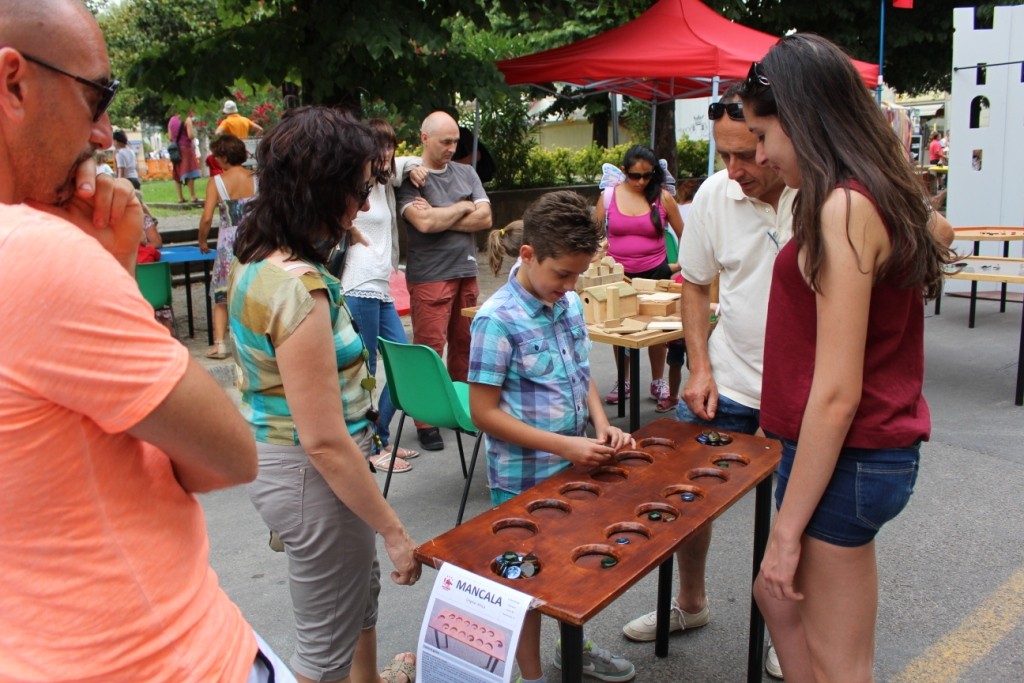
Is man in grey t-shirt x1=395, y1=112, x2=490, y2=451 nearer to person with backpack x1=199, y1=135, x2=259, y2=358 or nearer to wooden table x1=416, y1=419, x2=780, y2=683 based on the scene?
person with backpack x1=199, y1=135, x2=259, y2=358

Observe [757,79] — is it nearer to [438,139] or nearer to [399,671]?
[399,671]

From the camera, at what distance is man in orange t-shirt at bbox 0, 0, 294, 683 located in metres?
0.92

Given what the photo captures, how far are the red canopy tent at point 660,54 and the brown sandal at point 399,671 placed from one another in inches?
248

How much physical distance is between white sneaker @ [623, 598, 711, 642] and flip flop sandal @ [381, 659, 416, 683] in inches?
31.2

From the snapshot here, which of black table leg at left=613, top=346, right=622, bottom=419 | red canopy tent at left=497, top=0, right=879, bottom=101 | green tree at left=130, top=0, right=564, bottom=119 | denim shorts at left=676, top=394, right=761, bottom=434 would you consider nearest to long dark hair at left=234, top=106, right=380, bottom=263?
denim shorts at left=676, top=394, right=761, bottom=434

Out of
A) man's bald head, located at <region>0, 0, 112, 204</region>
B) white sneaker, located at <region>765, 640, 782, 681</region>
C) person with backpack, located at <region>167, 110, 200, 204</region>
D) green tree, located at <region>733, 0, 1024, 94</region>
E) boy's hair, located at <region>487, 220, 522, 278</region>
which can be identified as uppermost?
green tree, located at <region>733, 0, 1024, 94</region>

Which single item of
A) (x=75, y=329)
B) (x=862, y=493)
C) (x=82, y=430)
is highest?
(x=75, y=329)

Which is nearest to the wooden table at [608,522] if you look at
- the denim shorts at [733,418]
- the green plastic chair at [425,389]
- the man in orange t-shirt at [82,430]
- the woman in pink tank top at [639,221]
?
the denim shorts at [733,418]

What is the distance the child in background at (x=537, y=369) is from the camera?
239cm

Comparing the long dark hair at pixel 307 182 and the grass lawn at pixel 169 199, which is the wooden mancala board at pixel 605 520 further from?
A: the grass lawn at pixel 169 199

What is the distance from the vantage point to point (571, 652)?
176 cm

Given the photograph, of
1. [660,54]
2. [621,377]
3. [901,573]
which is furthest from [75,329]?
[660,54]

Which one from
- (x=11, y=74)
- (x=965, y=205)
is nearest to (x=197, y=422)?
(x=11, y=74)

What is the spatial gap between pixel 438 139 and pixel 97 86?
4287mm
